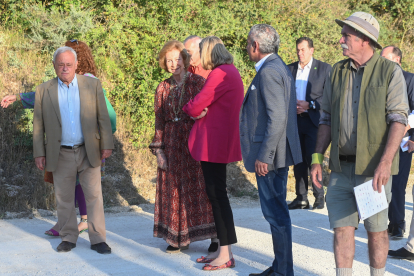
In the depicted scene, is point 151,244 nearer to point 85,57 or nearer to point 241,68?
point 85,57

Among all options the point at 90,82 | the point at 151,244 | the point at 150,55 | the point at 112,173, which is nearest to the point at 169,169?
the point at 151,244

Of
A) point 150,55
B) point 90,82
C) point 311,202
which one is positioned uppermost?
point 150,55

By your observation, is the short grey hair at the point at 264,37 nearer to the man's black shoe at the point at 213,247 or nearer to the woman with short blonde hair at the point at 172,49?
the woman with short blonde hair at the point at 172,49

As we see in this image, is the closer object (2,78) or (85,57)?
(85,57)

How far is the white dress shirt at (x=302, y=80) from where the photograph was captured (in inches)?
285

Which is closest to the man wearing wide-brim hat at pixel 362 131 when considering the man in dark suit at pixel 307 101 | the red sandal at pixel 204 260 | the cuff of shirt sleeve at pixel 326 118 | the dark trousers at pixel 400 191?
the cuff of shirt sleeve at pixel 326 118

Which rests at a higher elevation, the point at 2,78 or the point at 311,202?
the point at 2,78

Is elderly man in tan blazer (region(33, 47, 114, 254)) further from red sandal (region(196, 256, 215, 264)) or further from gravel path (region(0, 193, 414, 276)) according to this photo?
red sandal (region(196, 256, 215, 264))

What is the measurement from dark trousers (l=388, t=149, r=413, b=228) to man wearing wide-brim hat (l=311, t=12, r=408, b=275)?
2281mm

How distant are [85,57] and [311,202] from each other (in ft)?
14.4

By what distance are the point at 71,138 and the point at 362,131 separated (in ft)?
10.2

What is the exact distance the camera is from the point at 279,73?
13.1 feet

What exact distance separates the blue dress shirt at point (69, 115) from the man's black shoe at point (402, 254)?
3.58 m

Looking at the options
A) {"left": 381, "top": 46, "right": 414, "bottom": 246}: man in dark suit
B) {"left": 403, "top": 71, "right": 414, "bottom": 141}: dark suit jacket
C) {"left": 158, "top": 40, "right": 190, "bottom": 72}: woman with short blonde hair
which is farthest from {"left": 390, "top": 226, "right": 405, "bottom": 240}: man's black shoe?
{"left": 158, "top": 40, "right": 190, "bottom": 72}: woman with short blonde hair
